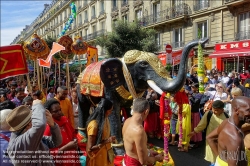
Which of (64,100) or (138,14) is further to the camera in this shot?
(138,14)

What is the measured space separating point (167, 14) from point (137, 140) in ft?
63.3

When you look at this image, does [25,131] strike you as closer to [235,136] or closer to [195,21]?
[235,136]

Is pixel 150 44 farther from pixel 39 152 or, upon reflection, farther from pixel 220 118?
pixel 39 152

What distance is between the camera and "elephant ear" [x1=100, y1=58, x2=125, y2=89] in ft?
13.8

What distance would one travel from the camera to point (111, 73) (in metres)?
4.24

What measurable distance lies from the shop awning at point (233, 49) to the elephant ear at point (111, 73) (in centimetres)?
1031

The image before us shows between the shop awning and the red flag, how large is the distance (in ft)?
38.5

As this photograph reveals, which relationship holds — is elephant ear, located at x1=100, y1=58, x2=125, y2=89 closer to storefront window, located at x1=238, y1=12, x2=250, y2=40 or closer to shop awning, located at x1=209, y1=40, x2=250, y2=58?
shop awning, located at x1=209, y1=40, x2=250, y2=58

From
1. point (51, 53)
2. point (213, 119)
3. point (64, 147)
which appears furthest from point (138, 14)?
point (64, 147)

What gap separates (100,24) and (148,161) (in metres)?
29.5

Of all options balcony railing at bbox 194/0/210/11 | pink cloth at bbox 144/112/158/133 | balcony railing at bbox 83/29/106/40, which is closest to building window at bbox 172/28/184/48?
balcony railing at bbox 194/0/210/11

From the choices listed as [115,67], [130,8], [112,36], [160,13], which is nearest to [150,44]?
[112,36]

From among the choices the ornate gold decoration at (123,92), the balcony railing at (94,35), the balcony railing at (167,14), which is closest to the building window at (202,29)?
the balcony railing at (167,14)

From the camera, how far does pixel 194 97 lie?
5898 millimetres
